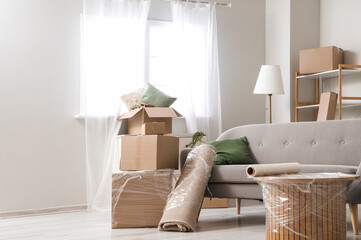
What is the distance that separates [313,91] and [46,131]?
2.87m

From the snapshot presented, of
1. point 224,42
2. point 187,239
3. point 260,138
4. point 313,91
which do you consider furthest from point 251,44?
point 187,239

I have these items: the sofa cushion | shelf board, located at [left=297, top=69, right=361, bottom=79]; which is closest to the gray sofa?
the sofa cushion

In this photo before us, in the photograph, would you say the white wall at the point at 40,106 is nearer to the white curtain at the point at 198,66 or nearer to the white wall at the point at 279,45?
the white curtain at the point at 198,66

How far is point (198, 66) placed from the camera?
5.24 m

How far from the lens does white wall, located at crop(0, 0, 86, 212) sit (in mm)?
4496

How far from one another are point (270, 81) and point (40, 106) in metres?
2.27

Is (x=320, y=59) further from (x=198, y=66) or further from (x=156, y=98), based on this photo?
(x=156, y=98)

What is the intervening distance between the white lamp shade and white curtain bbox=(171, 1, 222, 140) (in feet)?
1.53

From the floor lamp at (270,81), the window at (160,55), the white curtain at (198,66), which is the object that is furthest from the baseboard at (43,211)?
the floor lamp at (270,81)

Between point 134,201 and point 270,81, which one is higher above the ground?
point 270,81

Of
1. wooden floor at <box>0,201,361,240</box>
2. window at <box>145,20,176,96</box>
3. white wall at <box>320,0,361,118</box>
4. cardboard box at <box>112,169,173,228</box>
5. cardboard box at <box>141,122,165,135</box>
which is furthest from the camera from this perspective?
window at <box>145,20,176,96</box>

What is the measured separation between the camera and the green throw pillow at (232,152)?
396 cm

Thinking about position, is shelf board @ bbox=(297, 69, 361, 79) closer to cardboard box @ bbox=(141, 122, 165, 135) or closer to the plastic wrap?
cardboard box @ bbox=(141, 122, 165, 135)

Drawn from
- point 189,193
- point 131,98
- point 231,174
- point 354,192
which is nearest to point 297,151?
point 231,174
